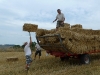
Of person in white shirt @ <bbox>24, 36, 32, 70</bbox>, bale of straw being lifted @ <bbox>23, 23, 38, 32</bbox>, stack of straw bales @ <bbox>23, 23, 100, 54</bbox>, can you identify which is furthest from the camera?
bale of straw being lifted @ <bbox>23, 23, 38, 32</bbox>

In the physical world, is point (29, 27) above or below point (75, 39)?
above

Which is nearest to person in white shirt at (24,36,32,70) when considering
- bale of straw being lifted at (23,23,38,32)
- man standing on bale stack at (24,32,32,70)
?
man standing on bale stack at (24,32,32,70)

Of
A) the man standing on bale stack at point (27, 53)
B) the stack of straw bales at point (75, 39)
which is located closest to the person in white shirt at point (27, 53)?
the man standing on bale stack at point (27, 53)

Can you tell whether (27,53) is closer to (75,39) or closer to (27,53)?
(27,53)

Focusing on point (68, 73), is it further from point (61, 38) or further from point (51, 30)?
point (51, 30)

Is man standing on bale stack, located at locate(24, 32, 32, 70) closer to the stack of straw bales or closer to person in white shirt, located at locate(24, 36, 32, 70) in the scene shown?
person in white shirt, located at locate(24, 36, 32, 70)

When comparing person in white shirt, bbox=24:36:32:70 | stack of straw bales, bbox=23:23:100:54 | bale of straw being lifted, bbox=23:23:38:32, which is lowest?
person in white shirt, bbox=24:36:32:70

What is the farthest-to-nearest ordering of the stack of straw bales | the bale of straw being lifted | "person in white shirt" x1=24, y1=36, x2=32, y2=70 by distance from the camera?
the bale of straw being lifted < the stack of straw bales < "person in white shirt" x1=24, y1=36, x2=32, y2=70

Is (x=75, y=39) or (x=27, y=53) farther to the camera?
(x=75, y=39)

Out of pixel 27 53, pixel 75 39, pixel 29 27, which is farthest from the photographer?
pixel 29 27

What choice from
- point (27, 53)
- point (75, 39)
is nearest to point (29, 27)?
point (27, 53)

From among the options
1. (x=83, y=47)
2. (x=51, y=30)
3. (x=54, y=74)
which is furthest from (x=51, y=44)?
(x=54, y=74)

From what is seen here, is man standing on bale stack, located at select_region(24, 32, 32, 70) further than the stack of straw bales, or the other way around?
the stack of straw bales

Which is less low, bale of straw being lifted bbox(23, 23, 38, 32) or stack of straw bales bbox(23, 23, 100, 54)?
bale of straw being lifted bbox(23, 23, 38, 32)
